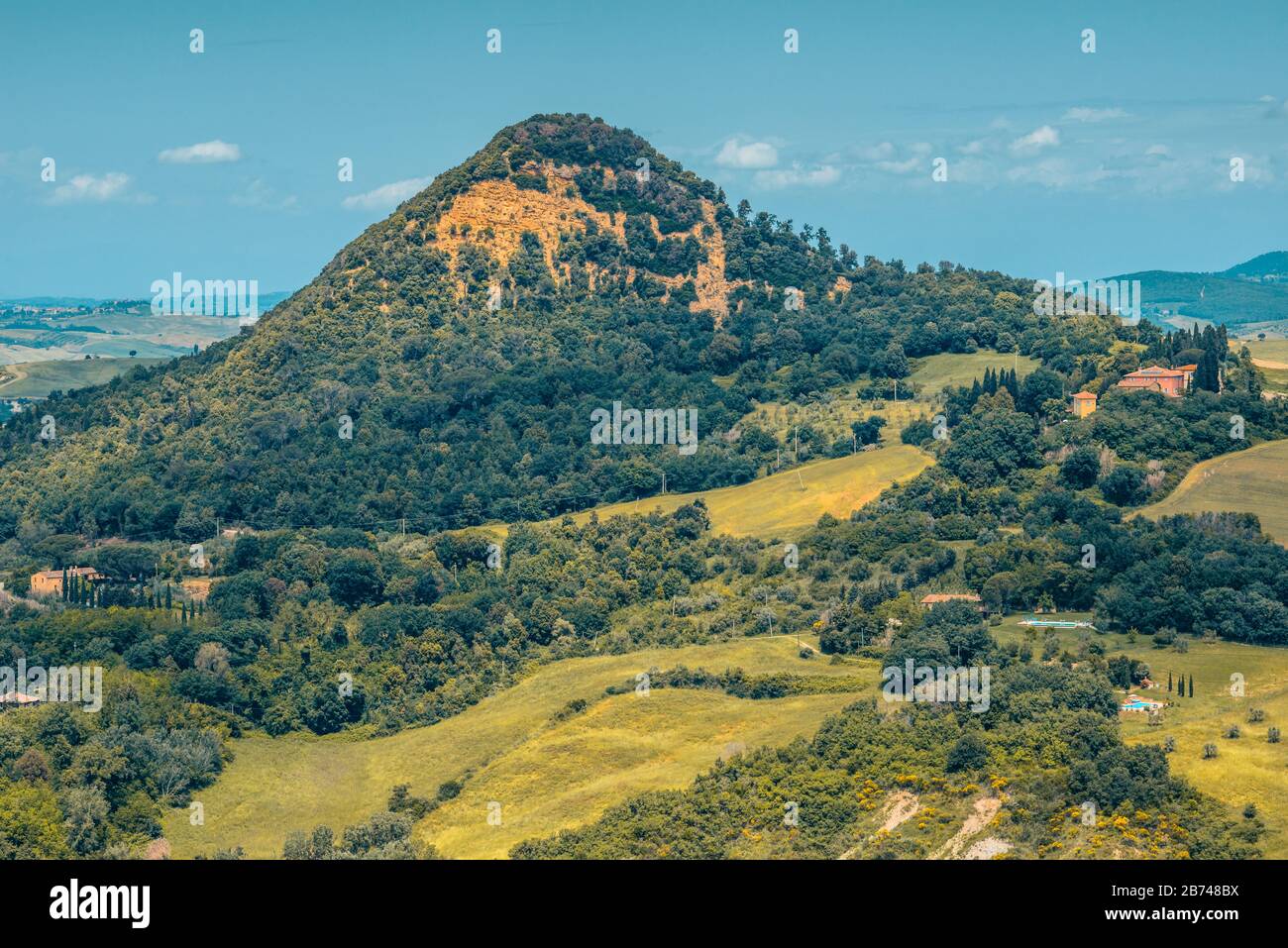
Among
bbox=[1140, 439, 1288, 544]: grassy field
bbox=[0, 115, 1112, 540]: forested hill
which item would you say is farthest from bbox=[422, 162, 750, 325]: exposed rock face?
bbox=[1140, 439, 1288, 544]: grassy field

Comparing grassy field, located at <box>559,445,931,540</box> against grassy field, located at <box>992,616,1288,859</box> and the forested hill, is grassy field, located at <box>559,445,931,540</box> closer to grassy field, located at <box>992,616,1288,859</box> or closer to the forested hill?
the forested hill

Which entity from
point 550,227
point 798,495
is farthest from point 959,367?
point 550,227

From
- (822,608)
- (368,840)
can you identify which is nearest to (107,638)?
(368,840)

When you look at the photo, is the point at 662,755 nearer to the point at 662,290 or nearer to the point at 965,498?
the point at 965,498

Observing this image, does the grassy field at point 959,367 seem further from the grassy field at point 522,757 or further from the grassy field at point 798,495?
the grassy field at point 522,757

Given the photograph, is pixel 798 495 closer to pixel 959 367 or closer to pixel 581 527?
pixel 581 527

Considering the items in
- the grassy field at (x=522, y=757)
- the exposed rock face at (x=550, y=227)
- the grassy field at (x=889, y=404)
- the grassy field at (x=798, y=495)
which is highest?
the exposed rock face at (x=550, y=227)

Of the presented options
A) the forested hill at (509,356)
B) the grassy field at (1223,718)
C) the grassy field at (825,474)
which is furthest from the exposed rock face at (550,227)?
the grassy field at (1223,718)
